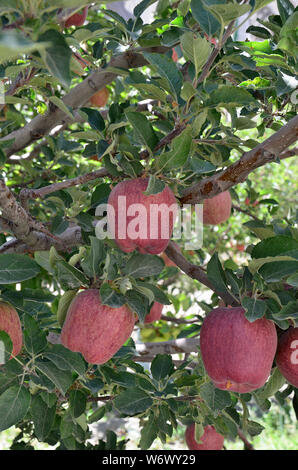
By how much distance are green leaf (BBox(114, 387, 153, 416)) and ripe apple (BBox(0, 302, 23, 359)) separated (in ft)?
1.03

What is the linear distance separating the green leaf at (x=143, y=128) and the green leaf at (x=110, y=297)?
0.29 meters

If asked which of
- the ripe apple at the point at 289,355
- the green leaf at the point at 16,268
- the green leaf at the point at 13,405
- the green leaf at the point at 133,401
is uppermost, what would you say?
the green leaf at the point at 16,268

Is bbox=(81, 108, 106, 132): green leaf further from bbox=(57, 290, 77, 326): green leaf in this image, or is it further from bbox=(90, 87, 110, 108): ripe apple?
bbox=(90, 87, 110, 108): ripe apple

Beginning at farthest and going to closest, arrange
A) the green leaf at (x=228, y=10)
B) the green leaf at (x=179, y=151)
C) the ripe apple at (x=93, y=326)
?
the ripe apple at (x=93, y=326) < the green leaf at (x=179, y=151) < the green leaf at (x=228, y=10)

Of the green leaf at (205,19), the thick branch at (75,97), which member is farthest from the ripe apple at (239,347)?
the thick branch at (75,97)

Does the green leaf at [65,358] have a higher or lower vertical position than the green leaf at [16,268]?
lower

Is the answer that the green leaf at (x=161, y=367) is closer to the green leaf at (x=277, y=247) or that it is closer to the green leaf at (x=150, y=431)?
the green leaf at (x=150, y=431)

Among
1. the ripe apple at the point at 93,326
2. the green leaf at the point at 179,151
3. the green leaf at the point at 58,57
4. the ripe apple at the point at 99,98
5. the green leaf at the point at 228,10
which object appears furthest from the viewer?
the ripe apple at the point at 99,98

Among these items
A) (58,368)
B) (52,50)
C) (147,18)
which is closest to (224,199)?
(147,18)

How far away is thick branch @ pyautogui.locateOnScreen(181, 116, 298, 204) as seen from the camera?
941 millimetres

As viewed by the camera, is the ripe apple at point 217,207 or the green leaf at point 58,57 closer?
the green leaf at point 58,57

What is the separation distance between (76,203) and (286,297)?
1.74 feet

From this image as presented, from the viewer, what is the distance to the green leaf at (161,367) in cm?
134

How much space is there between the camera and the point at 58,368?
1.04m
